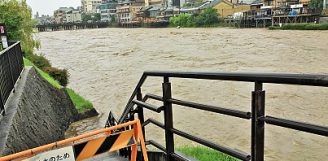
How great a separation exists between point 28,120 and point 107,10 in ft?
437

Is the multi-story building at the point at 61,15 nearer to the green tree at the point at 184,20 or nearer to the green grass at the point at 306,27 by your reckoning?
the green tree at the point at 184,20

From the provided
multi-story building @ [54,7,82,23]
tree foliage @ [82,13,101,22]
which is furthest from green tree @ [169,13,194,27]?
multi-story building @ [54,7,82,23]

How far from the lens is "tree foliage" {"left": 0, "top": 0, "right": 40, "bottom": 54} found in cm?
1606

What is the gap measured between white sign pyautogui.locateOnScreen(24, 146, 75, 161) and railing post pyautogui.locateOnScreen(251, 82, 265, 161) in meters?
1.21

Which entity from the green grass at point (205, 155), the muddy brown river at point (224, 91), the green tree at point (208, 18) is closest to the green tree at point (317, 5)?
the green tree at point (208, 18)

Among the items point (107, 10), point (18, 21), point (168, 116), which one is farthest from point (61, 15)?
point (168, 116)

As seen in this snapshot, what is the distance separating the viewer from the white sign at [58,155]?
2.09m

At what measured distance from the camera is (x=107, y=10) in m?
134

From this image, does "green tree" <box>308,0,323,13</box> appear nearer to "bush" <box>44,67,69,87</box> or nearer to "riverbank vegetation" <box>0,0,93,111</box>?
"riverbank vegetation" <box>0,0,93,111</box>

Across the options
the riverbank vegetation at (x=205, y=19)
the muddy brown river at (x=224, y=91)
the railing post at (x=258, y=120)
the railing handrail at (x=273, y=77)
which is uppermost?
the riverbank vegetation at (x=205, y=19)

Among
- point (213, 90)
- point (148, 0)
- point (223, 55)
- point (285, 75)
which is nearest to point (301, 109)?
point (213, 90)

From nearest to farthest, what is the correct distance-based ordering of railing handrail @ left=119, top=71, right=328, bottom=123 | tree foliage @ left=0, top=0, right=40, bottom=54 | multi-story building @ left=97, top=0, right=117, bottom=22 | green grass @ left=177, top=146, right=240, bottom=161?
railing handrail @ left=119, top=71, right=328, bottom=123 → green grass @ left=177, top=146, right=240, bottom=161 → tree foliage @ left=0, top=0, right=40, bottom=54 → multi-story building @ left=97, top=0, right=117, bottom=22

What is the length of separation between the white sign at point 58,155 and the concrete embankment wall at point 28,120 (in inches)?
73.8

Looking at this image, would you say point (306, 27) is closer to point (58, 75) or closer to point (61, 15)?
point (58, 75)
